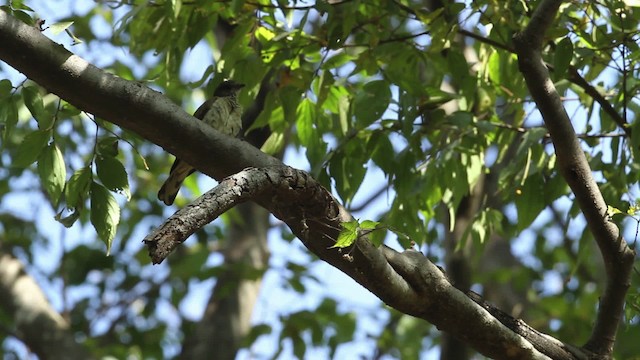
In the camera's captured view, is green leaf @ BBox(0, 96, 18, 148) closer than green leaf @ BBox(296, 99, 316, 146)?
Yes

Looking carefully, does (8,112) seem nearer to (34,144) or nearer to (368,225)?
(34,144)

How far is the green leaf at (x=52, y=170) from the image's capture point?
3840mm

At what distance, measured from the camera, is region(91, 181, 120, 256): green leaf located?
12.3 feet

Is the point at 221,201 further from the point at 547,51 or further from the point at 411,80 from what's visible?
the point at 547,51

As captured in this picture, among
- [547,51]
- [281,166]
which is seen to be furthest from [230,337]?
[281,166]

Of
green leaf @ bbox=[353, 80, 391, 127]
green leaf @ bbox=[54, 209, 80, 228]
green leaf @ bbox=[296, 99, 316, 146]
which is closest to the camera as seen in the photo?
green leaf @ bbox=[54, 209, 80, 228]

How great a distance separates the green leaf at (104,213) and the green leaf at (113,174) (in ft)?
0.17

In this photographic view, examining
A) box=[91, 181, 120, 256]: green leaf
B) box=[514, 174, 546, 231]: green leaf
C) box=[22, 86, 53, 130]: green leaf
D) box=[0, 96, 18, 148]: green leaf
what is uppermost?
box=[514, 174, 546, 231]: green leaf

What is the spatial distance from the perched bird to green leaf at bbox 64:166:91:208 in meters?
1.81

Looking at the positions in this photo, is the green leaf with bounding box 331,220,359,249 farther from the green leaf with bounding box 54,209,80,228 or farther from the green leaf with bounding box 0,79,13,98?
the green leaf with bounding box 0,79,13,98

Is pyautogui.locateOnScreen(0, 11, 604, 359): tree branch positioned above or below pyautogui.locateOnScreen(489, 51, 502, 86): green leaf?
below

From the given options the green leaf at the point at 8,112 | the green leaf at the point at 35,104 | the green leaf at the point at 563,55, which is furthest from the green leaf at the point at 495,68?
the green leaf at the point at 8,112

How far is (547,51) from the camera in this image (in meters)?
5.09

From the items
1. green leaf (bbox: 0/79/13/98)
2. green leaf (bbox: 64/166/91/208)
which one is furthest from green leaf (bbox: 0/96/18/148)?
green leaf (bbox: 64/166/91/208)
